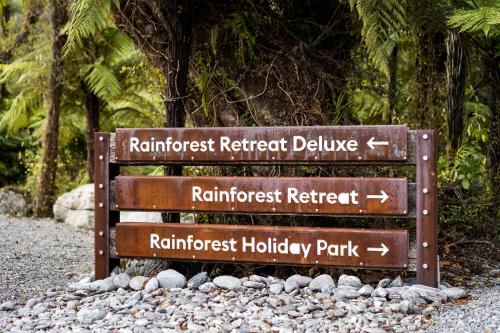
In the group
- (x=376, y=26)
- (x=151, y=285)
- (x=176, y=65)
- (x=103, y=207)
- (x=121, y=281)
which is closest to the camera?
(x=376, y=26)

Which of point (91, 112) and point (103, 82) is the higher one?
point (103, 82)

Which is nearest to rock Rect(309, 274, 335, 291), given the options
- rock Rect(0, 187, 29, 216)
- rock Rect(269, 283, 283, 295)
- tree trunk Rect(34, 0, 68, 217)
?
rock Rect(269, 283, 283, 295)

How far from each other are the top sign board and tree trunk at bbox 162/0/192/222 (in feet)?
1.11

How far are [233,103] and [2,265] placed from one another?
2.94 metres

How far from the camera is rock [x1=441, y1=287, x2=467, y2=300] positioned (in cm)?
443

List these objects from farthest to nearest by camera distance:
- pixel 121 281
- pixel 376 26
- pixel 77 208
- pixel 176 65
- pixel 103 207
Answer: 1. pixel 77 208
2. pixel 176 65
3. pixel 103 207
4. pixel 121 281
5. pixel 376 26

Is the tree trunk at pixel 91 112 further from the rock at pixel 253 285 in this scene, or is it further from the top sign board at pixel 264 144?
the rock at pixel 253 285

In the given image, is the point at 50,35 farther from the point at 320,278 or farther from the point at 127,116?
the point at 320,278

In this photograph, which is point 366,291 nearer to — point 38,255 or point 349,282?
point 349,282

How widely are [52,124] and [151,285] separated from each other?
25.7 feet

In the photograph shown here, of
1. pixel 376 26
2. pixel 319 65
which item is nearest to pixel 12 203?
pixel 319 65

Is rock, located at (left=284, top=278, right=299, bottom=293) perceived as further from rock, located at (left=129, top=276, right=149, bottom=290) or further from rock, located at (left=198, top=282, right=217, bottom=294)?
rock, located at (left=129, top=276, right=149, bottom=290)

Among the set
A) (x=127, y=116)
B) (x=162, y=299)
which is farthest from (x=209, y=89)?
(x=127, y=116)

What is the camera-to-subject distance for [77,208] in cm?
1134
